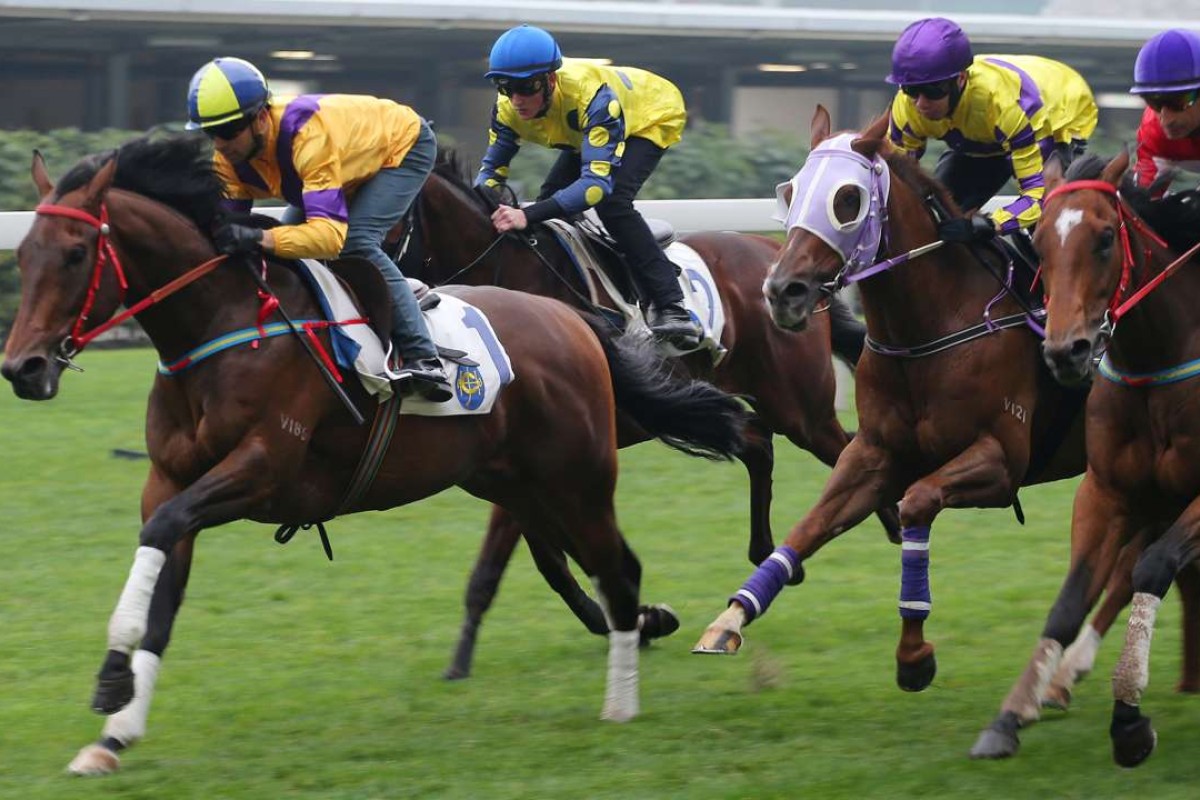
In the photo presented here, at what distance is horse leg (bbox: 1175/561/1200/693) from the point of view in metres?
5.45

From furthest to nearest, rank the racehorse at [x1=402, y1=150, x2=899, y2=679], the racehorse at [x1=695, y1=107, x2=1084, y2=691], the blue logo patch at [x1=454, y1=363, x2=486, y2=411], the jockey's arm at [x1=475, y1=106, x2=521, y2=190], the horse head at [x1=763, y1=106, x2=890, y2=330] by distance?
the jockey's arm at [x1=475, y1=106, x2=521, y2=190]
the racehorse at [x1=402, y1=150, x2=899, y2=679]
the blue logo patch at [x1=454, y1=363, x2=486, y2=411]
the racehorse at [x1=695, y1=107, x2=1084, y2=691]
the horse head at [x1=763, y1=106, x2=890, y2=330]

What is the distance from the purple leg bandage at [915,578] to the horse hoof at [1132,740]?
0.74 m

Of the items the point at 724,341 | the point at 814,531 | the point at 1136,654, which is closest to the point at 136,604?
the point at 814,531

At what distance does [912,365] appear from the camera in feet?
17.5

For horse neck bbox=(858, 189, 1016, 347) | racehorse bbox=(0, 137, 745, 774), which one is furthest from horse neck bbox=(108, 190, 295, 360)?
horse neck bbox=(858, 189, 1016, 347)

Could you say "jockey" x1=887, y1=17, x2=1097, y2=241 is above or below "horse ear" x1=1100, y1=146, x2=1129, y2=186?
below

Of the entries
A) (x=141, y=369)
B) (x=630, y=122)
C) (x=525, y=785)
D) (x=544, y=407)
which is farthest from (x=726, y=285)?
(x=141, y=369)

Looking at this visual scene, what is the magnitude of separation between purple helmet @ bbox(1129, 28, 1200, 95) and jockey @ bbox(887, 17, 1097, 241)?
681mm

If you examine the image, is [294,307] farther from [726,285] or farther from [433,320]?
[726,285]

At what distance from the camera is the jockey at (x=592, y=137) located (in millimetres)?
6410

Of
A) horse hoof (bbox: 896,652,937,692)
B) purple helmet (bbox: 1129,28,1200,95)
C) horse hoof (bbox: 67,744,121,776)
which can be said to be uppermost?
purple helmet (bbox: 1129,28,1200,95)

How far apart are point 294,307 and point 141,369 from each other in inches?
288

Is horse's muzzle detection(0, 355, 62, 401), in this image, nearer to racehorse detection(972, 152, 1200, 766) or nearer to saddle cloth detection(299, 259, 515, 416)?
saddle cloth detection(299, 259, 515, 416)

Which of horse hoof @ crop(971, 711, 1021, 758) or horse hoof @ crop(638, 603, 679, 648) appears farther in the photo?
horse hoof @ crop(638, 603, 679, 648)
